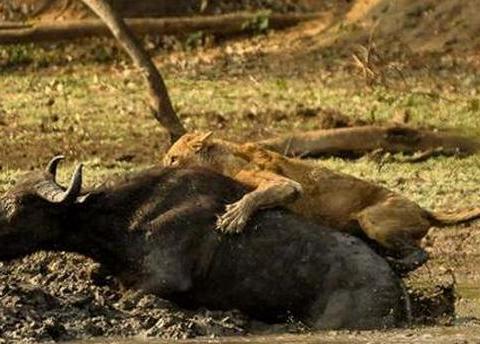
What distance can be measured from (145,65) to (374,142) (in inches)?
86.2

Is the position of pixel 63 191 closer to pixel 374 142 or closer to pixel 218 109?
pixel 374 142

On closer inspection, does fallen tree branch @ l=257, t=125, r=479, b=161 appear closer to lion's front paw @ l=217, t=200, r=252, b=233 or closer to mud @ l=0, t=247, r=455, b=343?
mud @ l=0, t=247, r=455, b=343

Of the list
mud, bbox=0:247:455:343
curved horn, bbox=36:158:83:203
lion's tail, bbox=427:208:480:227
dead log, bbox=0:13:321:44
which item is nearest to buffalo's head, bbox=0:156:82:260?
curved horn, bbox=36:158:83:203

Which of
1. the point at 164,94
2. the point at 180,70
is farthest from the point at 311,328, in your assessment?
the point at 180,70

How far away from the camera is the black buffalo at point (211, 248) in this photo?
35.2 feet

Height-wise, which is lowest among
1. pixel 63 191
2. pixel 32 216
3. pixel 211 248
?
pixel 211 248

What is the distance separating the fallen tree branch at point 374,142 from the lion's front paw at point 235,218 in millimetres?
5392

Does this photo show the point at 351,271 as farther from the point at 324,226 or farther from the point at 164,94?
the point at 164,94

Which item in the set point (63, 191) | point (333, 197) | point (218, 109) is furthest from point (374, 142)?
point (63, 191)

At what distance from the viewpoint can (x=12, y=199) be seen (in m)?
10.8

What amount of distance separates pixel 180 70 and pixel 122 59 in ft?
3.08

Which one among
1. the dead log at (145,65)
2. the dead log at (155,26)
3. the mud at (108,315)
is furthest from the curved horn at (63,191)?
the dead log at (155,26)

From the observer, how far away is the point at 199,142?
11328 millimetres

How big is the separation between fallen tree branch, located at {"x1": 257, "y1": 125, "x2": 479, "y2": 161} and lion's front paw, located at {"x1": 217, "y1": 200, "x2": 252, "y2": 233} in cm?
539
